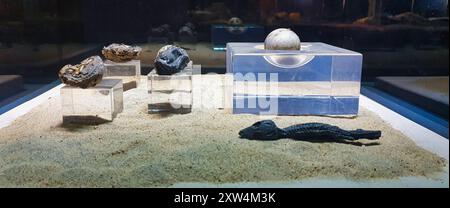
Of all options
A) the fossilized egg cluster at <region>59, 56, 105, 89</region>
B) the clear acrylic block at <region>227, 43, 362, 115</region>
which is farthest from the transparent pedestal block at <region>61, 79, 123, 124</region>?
the clear acrylic block at <region>227, 43, 362, 115</region>

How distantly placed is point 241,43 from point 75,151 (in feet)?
8.06

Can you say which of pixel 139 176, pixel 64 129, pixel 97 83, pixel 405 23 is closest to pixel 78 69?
pixel 97 83

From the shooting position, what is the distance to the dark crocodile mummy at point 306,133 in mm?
2879

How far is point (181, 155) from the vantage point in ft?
8.03

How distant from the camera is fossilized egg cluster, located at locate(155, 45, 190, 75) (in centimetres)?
375

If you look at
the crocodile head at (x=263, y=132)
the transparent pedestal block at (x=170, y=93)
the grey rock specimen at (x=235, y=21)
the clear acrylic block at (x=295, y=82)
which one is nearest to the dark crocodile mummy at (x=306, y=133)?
the crocodile head at (x=263, y=132)

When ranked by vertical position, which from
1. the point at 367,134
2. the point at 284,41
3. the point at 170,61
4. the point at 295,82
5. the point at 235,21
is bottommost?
the point at 367,134

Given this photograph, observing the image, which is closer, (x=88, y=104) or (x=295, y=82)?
(x=88, y=104)

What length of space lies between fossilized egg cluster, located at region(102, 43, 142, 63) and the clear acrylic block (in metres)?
1.63

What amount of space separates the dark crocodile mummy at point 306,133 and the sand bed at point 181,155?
0.07 meters

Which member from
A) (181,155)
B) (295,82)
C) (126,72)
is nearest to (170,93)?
(295,82)

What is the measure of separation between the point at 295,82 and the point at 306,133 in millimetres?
819

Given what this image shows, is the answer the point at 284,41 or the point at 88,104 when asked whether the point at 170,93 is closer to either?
the point at 88,104

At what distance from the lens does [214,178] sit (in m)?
2.03
